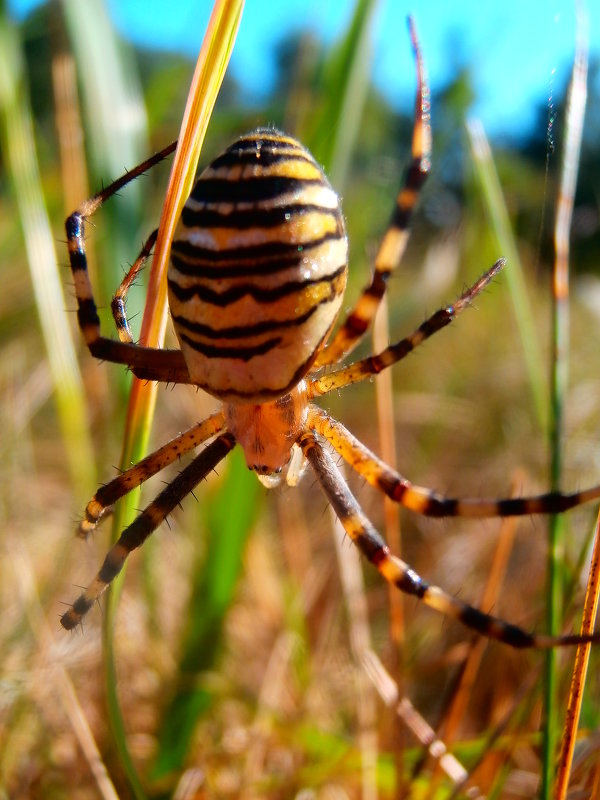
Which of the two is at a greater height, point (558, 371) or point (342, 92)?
point (342, 92)

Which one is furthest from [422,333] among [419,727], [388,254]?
[419,727]

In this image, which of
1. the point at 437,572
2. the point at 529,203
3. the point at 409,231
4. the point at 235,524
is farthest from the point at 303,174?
the point at 529,203

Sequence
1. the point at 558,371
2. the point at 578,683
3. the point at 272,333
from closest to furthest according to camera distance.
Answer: the point at 578,683 < the point at 272,333 < the point at 558,371

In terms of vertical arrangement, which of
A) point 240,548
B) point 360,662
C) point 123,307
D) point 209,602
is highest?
point 123,307

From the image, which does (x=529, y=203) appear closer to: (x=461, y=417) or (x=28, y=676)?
(x=461, y=417)

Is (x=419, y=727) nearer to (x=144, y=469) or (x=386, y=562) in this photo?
(x=386, y=562)

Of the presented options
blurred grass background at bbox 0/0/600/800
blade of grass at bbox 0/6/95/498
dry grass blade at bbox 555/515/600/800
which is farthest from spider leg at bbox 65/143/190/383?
dry grass blade at bbox 555/515/600/800
